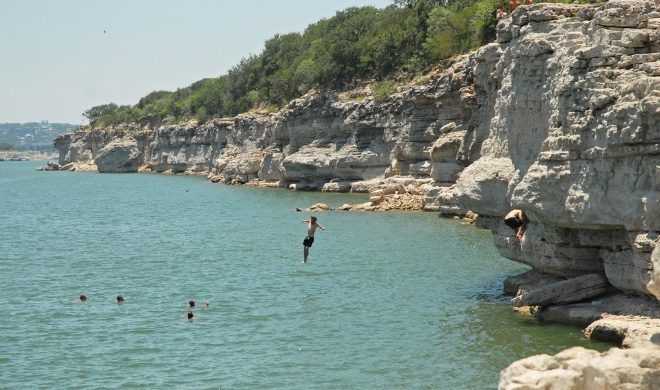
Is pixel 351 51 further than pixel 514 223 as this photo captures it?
Yes

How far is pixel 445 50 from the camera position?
2506 inches

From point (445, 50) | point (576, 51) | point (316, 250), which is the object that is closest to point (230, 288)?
point (316, 250)

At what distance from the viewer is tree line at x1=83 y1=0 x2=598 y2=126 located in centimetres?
6353

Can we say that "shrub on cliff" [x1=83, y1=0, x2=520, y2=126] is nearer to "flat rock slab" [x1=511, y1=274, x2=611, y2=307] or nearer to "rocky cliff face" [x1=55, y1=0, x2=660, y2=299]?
"rocky cliff face" [x1=55, y1=0, x2=660, y2=299]

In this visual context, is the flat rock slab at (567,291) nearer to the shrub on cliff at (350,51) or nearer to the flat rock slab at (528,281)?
the flat rock slab at (528,281)

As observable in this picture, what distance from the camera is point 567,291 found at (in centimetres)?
2080

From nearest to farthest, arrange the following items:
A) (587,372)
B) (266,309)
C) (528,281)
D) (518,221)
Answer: (587,372)
(518,221)
(528,281)
(266,309)

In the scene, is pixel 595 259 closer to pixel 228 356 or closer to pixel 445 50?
pixel 228 356

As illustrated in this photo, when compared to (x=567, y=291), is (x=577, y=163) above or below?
above

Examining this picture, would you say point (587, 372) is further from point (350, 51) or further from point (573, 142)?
point (350, 51)

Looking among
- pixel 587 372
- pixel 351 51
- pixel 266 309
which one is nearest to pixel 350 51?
pixel 351 51

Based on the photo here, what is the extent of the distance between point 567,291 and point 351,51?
57.7 m

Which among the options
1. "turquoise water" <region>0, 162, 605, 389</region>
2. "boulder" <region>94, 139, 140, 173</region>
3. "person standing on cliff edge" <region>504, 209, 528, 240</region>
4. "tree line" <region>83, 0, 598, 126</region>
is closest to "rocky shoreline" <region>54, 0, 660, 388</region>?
"person standing on cliff edge" <region>504, 209, 528, 240</region>

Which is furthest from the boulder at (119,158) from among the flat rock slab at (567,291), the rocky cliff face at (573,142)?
the flat rock slab at (567,291)
